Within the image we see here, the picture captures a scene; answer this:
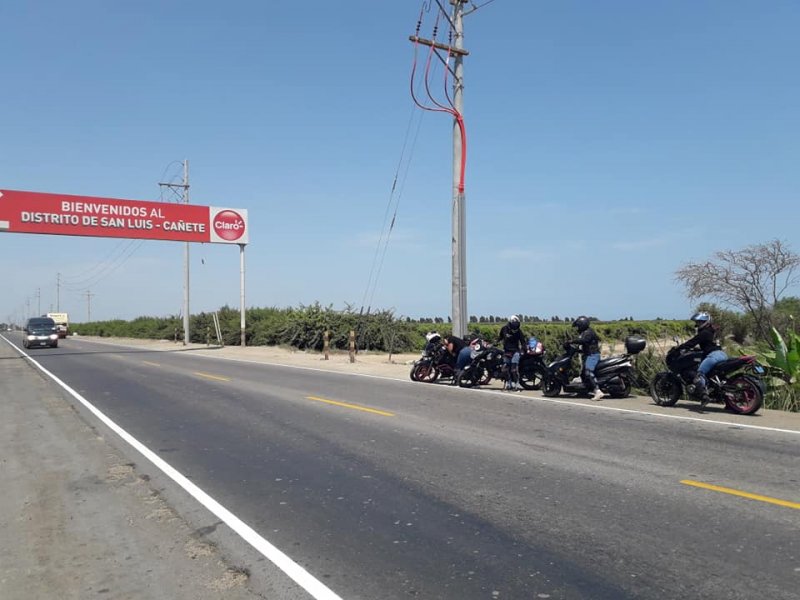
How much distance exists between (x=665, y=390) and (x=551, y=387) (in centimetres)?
242

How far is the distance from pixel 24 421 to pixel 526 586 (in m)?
10.6

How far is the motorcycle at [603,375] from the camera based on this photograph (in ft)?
43.8

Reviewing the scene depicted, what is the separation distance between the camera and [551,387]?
45.4 feet

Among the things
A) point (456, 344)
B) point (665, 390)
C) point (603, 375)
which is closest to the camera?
point (665, 390)

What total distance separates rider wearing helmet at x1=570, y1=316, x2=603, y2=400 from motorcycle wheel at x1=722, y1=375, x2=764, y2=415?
8.60 feet

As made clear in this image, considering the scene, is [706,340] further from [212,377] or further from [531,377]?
[212,377]

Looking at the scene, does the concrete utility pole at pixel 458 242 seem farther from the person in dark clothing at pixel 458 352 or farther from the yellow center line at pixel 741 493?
the yellow center line at pixel 741 493

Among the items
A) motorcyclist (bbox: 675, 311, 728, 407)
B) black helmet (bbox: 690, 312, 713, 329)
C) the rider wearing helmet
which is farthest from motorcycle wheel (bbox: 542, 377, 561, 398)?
black helmet (bbox: 690, 312, 713, 329)

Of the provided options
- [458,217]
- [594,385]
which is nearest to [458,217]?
[458,217]

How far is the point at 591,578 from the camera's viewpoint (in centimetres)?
431

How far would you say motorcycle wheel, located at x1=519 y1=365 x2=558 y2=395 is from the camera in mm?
15070

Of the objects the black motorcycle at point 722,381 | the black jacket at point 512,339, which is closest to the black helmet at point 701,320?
the black motorcycle at point 722,381

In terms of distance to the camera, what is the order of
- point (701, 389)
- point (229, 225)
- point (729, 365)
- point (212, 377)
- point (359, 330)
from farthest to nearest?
point (229, 225), point (359, 330), point (212, 377), point (701, 389), point (729, 365)

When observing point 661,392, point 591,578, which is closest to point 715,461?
point 591,578
